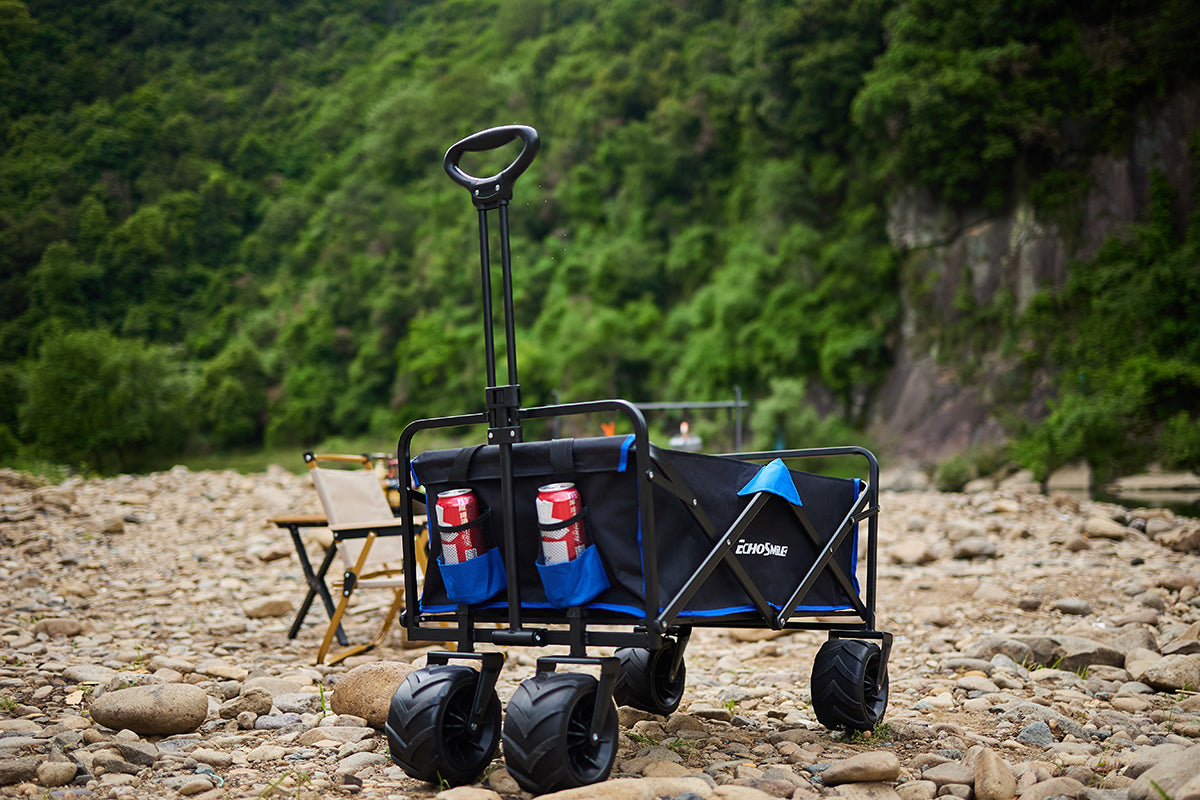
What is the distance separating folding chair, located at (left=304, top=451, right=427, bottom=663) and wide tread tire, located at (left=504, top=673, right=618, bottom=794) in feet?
7.99

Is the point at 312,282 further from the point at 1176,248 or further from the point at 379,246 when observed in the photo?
the point at 1176,248

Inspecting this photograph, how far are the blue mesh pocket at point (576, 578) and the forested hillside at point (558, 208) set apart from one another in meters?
19.0

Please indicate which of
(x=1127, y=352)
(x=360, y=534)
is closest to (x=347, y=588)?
(x=360, y=534)

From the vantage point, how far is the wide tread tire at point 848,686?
3.25m

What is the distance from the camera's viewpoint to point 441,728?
2631 millimetres

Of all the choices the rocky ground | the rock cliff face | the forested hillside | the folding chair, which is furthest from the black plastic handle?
the rock cliff face

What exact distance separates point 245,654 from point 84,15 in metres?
72.2

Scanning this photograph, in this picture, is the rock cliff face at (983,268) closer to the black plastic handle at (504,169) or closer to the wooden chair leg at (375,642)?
the wooden chair leg at (375,642)

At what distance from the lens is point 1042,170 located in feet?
77.6

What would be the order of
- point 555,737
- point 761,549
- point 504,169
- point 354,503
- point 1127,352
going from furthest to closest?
point 1127,352 → point 354,503 → point 761,549 → point 504,169 → point 555,737

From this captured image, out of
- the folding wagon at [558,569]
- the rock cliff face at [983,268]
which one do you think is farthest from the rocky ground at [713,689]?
the rock cliff face at [983,268]

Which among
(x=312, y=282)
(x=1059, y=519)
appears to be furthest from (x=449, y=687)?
(x=312, y=282)

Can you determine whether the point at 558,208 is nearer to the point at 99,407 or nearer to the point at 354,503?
the point at 99,407

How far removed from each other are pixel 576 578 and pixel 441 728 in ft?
1.98
